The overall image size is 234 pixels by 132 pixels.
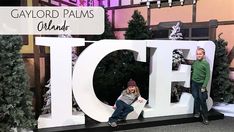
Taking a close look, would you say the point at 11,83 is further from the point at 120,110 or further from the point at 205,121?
the point at 205,121

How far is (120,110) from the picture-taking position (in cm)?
412

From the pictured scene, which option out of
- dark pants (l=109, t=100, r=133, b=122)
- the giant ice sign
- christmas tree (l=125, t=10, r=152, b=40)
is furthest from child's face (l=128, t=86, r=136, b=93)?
christmas tree (l=125, t=10, r=152, b=40)

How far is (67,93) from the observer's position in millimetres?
3963

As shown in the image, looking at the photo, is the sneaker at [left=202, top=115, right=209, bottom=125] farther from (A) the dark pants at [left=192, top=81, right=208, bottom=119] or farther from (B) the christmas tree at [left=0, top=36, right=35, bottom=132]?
(B) the christmas tree at [left=0, top=36, right=35, bottom=132]

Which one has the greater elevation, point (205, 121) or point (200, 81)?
point (200, 81)

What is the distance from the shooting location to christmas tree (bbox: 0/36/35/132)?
3.41 meters

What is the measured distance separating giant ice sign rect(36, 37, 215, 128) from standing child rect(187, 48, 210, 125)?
0.16 m

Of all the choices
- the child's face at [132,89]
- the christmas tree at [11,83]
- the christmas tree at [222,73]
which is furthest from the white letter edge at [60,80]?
the christmas tree at [222,73]

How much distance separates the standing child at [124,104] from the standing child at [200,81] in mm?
940

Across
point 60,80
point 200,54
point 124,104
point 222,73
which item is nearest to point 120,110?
point 124,104

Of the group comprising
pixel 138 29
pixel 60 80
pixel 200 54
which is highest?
pixel 138 29

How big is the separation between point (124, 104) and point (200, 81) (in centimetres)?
121

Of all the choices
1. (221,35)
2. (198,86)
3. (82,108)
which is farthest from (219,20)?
(82,108)

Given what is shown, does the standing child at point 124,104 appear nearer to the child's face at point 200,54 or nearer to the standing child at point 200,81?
the standing child at point 200,81
